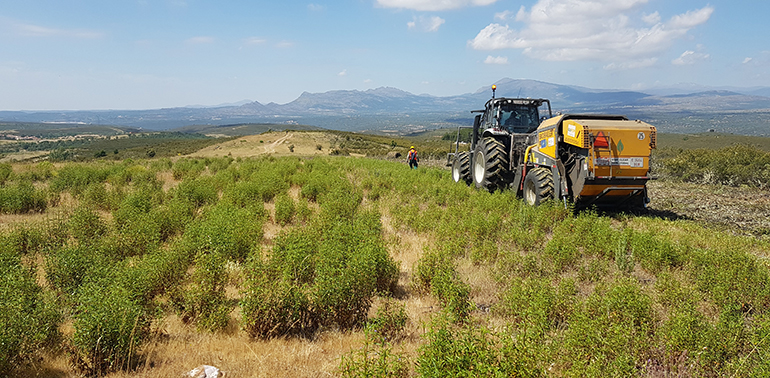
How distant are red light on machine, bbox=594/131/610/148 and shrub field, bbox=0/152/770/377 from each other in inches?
67.6

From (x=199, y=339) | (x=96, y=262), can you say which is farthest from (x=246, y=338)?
(x=96, y=262)

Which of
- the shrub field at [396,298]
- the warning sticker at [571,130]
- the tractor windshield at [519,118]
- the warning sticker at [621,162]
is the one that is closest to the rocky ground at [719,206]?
the shrub field at [396,298]

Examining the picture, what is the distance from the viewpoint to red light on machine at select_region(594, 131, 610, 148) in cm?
790

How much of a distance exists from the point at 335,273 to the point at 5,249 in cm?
446

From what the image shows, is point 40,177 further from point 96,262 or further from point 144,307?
point 144,307

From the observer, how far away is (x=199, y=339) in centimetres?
388

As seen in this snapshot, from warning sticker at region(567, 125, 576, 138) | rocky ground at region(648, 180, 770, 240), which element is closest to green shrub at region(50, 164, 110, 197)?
warning sticker at region(567, 125, 576, 138)

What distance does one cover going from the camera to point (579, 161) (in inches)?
326

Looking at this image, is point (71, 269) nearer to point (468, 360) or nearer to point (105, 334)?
point (105, 334)

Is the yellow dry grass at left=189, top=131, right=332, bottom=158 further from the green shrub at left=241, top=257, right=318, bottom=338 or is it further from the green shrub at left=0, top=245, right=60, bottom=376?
the green shrub at left=241, top=257, right=318, bottom=338

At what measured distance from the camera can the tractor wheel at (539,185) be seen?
9.07 metres

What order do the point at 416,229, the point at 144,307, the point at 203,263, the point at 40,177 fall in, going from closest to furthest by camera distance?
the point at 144,307 < the point at 203,263 < the point at 416,229 < the point at 40,177

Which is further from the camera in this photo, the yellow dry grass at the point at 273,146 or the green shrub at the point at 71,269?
the yellow dry grass at the point at 273,146

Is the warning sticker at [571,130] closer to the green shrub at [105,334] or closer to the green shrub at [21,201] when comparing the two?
the green shrub at [105,334]
